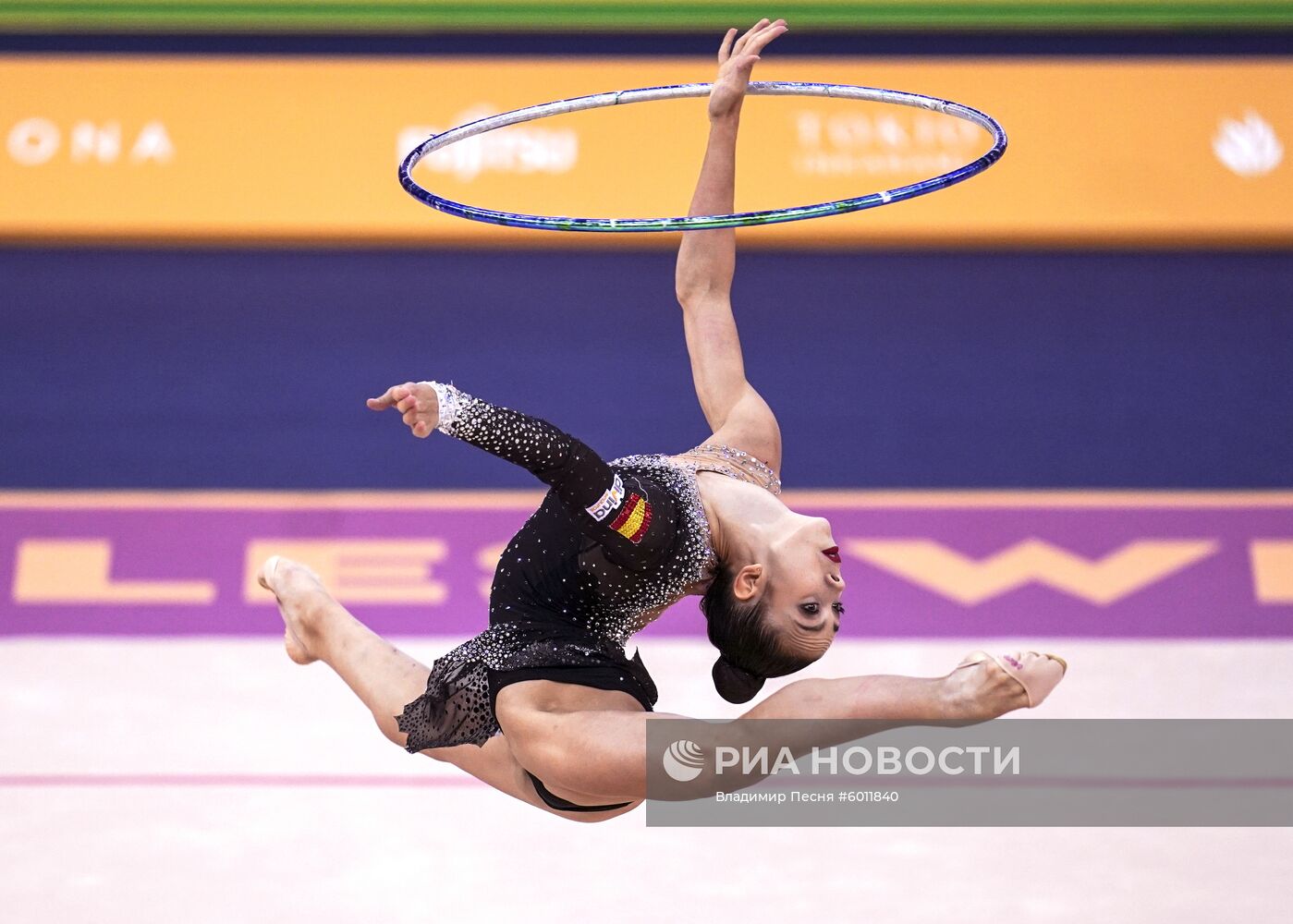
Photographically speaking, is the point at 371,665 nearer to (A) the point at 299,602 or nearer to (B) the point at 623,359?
(A) the point at 299,602

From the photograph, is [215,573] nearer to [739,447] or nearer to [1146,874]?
[739,447]

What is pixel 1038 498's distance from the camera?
5719 millimetres

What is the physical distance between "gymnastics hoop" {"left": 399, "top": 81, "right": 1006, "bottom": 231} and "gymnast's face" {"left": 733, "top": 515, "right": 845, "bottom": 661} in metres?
0.56

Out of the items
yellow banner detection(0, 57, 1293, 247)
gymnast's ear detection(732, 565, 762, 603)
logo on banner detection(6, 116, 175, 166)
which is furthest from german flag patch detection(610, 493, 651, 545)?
logo on banner detection(6, 116, 175, 166)

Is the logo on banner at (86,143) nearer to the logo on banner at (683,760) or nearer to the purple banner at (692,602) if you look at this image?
the purple banner at (692,602)

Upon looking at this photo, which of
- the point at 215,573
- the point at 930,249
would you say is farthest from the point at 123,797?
the point at 930,249

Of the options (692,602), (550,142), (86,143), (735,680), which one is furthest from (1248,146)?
(86,143)

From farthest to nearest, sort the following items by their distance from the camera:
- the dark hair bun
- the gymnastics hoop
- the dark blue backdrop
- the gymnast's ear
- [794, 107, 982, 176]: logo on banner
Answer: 1. the dark blue backdrop
2. [794, 107, 982, 176]: logo on banner
3. the dark hair bun
4. the gymnast's ear
5. the gymnastics hoop

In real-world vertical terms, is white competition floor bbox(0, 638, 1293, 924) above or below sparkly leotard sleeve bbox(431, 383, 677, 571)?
below

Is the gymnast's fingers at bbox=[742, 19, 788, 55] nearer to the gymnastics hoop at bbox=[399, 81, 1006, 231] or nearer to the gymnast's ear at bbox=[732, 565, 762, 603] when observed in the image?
the gymnastics hoop at bbox=[399, 81, 1006, 231]

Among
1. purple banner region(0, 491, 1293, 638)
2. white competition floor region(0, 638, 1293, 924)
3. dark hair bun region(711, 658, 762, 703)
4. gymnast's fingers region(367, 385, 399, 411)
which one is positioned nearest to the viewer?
gymnast's fingers region(367, 385, 399, 411)

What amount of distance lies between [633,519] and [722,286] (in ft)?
3.04

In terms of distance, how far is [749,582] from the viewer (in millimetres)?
2668

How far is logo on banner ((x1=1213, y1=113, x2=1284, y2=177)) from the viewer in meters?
5.73
